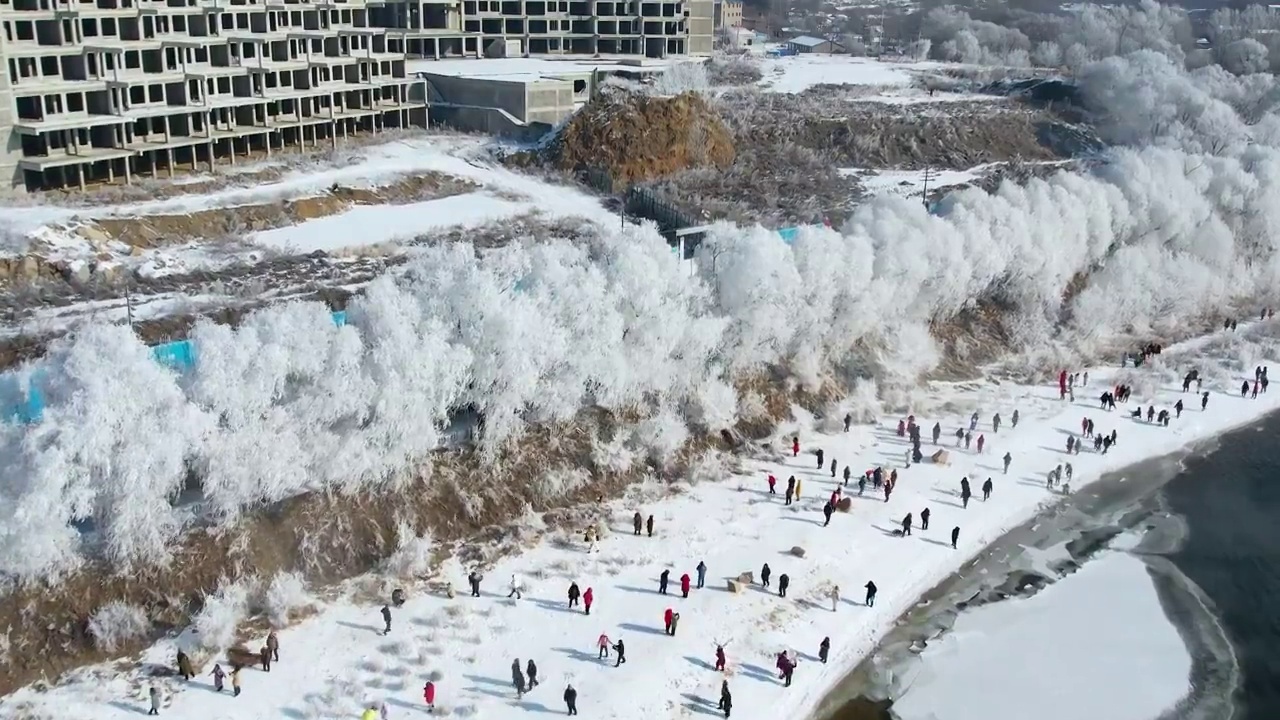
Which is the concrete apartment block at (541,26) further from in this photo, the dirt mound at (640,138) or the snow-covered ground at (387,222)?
the snow-covered ground at (387,222)

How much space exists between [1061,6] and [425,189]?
154170 millimetres

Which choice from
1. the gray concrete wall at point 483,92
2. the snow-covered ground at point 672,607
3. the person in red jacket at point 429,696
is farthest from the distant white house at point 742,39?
the person in red jacket at point 429,696

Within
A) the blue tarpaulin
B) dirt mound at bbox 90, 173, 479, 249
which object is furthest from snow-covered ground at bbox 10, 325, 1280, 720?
dirt mound at bbox 90, 173, 479, 249

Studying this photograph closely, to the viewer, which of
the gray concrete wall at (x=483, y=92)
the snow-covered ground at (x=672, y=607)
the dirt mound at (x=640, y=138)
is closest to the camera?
the snow-covered ground at (x=672, y=607)

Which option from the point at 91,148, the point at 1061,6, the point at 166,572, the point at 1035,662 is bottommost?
the point at 1035,662

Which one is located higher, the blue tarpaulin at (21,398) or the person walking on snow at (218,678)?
the blue tarpaulin at (21,398)

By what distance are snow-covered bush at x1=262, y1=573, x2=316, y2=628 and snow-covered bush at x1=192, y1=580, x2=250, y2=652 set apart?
0.52 m

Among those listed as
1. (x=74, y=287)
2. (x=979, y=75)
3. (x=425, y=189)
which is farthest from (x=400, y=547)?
(x=979, y=75)

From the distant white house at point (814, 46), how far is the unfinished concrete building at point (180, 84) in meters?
51.1

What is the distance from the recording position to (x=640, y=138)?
5362cm

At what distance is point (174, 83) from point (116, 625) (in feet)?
101

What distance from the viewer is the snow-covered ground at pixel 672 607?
20.8 meters

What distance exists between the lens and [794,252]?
34688mm

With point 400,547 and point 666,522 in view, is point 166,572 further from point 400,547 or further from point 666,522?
point 666,522
